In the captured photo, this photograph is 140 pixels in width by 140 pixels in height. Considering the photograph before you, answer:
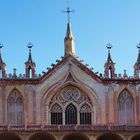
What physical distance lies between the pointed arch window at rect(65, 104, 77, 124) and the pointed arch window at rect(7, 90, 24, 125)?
231 inches

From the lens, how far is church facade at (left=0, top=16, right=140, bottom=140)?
248 feet

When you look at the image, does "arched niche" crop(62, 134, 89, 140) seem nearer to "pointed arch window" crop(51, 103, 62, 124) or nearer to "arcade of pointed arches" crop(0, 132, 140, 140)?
"arcade of pointed arches" crop(0, 132, 140, 140)

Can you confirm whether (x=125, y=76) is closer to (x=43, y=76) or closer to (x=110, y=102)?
(x=110, y=102)

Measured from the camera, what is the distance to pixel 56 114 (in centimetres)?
7638

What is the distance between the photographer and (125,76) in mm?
77625

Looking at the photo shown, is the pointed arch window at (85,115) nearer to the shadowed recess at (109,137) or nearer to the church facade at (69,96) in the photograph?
the church facade at (69,96)

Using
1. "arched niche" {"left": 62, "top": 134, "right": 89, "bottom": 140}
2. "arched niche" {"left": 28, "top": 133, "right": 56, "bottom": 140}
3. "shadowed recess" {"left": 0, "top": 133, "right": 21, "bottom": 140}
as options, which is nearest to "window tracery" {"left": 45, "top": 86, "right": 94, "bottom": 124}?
"arched niche" {"left": 62, "top": 134, "right": 89, "bottom": 140}

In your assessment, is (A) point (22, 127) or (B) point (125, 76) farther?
(B) point (125, 76)

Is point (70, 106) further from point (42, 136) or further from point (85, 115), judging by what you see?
point (42, 136)

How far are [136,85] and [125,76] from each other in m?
1.88

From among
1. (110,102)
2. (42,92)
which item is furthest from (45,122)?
(110,102)

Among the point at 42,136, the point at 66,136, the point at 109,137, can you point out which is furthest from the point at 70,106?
the point at 66,136

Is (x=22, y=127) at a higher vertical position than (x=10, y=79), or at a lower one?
lower

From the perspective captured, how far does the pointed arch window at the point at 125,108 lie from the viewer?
76.3m
